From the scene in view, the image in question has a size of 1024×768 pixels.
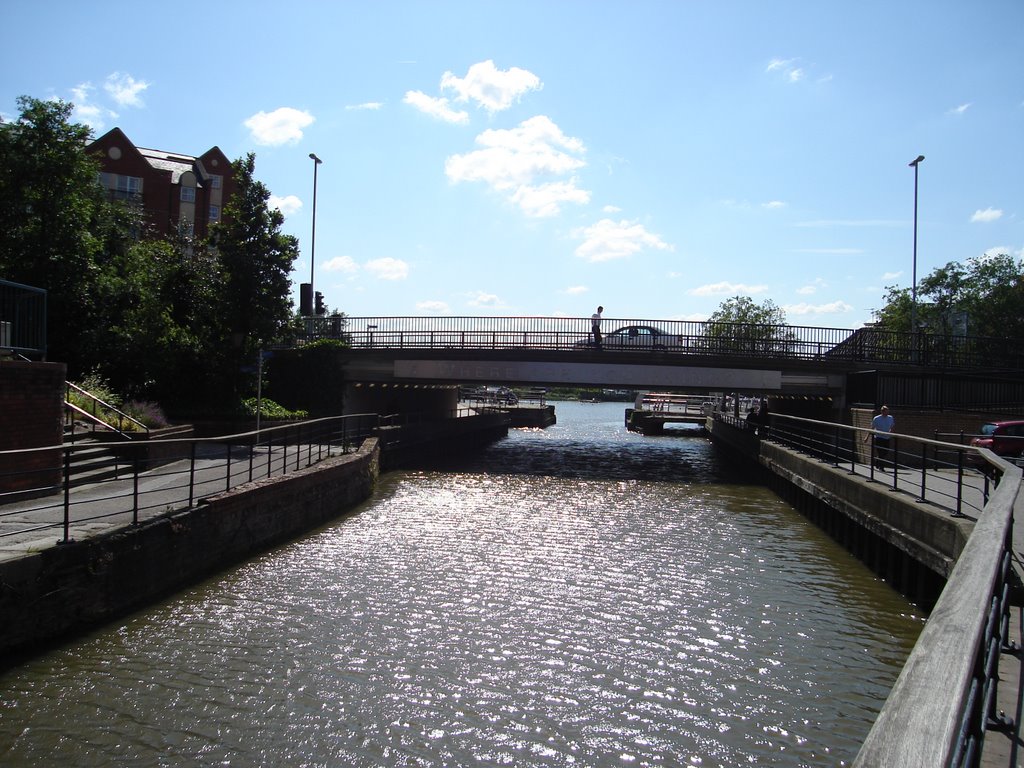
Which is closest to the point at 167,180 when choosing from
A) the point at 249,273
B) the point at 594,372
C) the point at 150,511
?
the point at 249,273

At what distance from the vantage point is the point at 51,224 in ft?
71.2

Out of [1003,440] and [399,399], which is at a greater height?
[1003,440]

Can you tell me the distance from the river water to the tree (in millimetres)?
12126

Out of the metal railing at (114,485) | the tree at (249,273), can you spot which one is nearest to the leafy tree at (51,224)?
the tree at (249,273)

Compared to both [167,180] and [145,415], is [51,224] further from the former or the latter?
[167,180]

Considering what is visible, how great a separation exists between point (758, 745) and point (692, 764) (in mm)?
732

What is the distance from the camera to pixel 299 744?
6199 millimetres

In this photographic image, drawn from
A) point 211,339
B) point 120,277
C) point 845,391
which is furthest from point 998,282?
point 120,277

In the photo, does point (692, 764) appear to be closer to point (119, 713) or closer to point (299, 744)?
point (299, 744)

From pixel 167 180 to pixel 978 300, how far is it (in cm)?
5663

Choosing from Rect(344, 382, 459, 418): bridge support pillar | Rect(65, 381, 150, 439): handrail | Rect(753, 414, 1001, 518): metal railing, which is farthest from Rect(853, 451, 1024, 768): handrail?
Rect(344, 382, 459, 418): bridge support pillar

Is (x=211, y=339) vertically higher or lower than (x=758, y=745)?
higher

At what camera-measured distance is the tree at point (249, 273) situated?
24.8m

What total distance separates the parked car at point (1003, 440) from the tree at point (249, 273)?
69.2 ft
